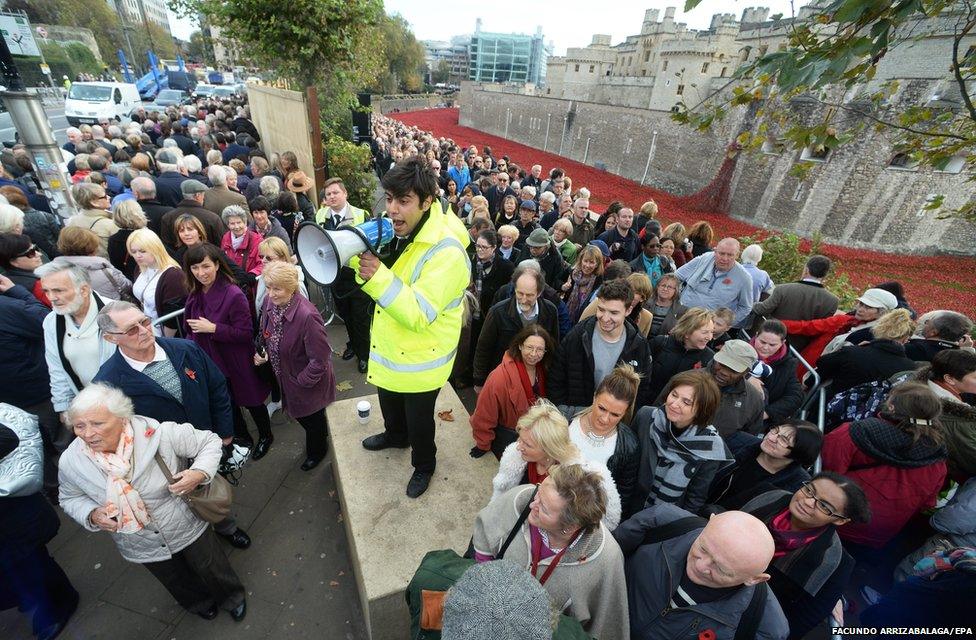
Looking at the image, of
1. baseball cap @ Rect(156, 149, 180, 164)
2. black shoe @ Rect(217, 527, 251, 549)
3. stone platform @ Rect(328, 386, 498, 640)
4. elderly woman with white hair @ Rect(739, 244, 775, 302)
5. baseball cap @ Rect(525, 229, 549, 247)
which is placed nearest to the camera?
stone platform @ Rect(328, 386, 498, 640)

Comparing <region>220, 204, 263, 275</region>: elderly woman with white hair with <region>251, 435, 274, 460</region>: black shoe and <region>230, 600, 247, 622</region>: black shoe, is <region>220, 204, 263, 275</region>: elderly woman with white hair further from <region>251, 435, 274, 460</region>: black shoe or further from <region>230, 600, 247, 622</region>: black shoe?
<region>230, 600, 247, 622</region>: black shoe

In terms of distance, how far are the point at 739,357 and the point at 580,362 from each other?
1165 mm

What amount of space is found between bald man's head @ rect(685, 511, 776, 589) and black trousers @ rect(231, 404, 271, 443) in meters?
3.73

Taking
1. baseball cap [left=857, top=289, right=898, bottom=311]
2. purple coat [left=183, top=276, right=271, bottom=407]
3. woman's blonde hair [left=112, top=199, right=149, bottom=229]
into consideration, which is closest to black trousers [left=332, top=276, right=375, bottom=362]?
purple coat [left=183, top=276, right=271, bottom=407]

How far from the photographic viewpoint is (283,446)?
4.11 meters

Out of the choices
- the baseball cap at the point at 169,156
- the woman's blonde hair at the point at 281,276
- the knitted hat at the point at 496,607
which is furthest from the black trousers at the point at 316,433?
the baseball cap at the point at 169,156

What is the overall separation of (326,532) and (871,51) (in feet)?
15.2

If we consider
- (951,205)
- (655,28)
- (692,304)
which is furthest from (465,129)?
(692,304)

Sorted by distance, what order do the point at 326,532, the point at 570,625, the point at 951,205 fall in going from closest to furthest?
the point at 570,625 → the point at 326,532 → the point at 951,205

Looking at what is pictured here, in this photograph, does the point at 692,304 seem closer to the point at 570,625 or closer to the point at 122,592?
the point at 570,625

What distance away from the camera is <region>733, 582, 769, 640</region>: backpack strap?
182 cm

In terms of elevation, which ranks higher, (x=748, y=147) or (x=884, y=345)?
(x=748, y=147)

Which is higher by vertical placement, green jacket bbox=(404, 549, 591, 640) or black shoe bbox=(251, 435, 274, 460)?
green jacket bbox=(404, 549, 591, 640)

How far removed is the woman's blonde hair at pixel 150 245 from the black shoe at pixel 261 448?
183cm
